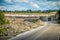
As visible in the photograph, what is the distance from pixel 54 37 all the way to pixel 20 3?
2.70 feet

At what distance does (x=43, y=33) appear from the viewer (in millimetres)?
2992

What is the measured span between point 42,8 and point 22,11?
1.15 ft

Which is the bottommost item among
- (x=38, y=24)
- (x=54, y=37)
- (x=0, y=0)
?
(x=54, y=37)

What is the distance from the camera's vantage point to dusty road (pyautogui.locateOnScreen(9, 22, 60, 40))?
2.93m

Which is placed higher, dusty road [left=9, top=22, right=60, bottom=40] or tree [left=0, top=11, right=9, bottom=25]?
tree [left=0, top=11, right=9, bottom=25]

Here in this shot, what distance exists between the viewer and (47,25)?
3035mm

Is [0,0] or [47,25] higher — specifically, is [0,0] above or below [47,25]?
above

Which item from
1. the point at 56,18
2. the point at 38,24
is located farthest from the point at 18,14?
the point at 56,18

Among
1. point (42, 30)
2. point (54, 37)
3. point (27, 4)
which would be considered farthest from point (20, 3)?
point (54, 37)

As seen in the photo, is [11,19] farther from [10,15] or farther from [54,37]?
[54,37]

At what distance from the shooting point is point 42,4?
306 cm

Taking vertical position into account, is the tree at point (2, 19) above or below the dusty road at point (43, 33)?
above

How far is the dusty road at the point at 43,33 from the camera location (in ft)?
9.62

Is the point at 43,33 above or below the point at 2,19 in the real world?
below
